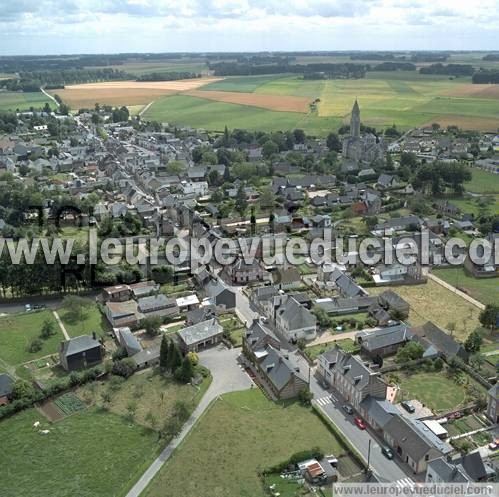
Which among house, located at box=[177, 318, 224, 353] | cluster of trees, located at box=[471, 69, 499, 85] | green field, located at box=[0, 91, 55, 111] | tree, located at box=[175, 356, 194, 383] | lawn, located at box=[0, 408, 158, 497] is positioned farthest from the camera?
cluster of trees, located at box=[471, 69, 499, 85]

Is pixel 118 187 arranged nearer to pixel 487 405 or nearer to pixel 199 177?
pixel 199 177

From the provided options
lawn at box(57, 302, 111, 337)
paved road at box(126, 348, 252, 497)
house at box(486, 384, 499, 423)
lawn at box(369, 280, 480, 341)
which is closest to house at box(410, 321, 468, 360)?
lawn at box(369, 280, 480, 341)

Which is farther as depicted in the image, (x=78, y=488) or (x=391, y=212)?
(x=391, y=212)

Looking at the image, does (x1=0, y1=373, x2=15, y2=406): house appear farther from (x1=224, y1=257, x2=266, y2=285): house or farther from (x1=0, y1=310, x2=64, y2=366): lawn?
(x1=224, y1=257, x2=266, y2=285): house

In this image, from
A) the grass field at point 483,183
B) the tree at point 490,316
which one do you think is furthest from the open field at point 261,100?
the tree at point 490,316

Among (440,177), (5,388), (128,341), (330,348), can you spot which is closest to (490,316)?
(330,348)

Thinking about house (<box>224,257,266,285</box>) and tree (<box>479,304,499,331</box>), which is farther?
house (<box>224,257,266,285</box>)

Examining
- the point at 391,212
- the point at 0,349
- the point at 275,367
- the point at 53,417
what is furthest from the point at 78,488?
the point at 391,212

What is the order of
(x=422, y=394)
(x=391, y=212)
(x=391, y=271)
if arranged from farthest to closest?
(x=391, y=212) → (x=391, y=271) → (x=422, y=394)
